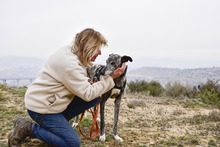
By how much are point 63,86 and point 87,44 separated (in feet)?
1.76

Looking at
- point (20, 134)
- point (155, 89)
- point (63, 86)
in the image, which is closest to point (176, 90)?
point (155, 89)

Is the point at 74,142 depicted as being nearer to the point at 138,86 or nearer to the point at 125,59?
the point at 125,59

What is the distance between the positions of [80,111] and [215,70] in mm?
39985

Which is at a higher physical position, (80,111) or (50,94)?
(50,94)

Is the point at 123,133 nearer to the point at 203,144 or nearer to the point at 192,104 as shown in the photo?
the point at 203,144

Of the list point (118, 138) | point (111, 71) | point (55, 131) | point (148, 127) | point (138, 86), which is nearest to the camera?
point (55, 131)

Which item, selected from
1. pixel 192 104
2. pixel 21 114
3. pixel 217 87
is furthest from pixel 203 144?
pixel 217 87

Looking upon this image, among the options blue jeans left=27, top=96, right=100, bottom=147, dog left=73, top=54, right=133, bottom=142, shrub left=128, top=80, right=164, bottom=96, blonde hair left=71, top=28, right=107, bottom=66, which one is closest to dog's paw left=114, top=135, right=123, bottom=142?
dog left=73, top=54, right=133, bottom=142

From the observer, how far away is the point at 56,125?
12.4ft

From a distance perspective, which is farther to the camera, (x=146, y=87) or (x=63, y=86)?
(x=146, y=87)

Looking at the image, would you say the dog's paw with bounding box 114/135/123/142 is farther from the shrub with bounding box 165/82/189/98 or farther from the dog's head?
the shrub with bounding box 165/82/189/98

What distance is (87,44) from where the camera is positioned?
3609mm

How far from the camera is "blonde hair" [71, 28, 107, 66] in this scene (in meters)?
3.62

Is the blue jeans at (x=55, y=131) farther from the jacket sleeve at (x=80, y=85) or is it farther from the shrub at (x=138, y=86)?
the shrub at (x=138, y=86)
